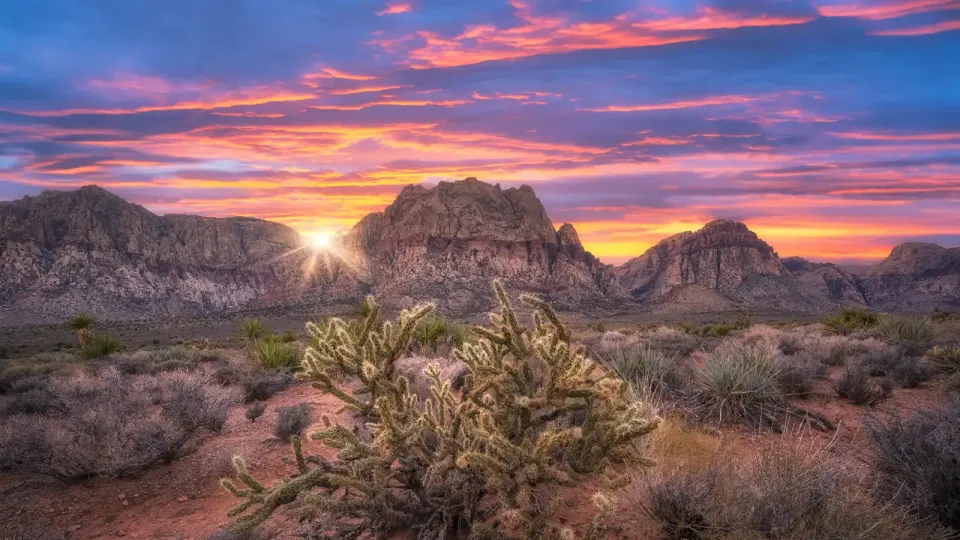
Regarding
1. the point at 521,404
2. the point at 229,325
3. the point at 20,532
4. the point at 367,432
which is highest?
the point at 521,404

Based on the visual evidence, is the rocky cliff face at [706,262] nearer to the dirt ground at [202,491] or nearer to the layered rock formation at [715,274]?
the layered rock formation at [715,274]

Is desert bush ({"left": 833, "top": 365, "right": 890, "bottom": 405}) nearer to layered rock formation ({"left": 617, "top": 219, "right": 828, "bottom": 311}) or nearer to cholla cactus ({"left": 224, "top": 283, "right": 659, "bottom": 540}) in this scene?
cholla cactus ({"left": 224, "top": 283, "right": 659, "bottom": 540})

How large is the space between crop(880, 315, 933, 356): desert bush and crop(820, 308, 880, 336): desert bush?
2481mm

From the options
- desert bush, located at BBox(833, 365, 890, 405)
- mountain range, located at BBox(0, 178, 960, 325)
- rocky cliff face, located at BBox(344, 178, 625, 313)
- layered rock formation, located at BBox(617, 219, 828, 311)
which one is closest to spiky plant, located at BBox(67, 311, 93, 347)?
desert bush, located at BBox(833, 365, 890, 405)

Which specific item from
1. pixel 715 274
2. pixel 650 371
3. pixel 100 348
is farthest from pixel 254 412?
pixel 715 274

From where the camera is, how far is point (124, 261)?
375 feet

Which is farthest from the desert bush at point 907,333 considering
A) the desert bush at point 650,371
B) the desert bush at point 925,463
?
the desert bush at point 925,463

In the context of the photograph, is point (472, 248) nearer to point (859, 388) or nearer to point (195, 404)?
point (859, 388)

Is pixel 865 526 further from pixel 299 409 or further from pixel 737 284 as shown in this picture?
pixel 737 284

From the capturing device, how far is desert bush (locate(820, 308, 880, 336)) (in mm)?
20391

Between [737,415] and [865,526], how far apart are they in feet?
14.4

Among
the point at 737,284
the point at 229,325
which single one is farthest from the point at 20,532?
the point at 737,284

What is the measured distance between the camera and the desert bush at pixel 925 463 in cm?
463

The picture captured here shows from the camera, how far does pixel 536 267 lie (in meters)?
114
